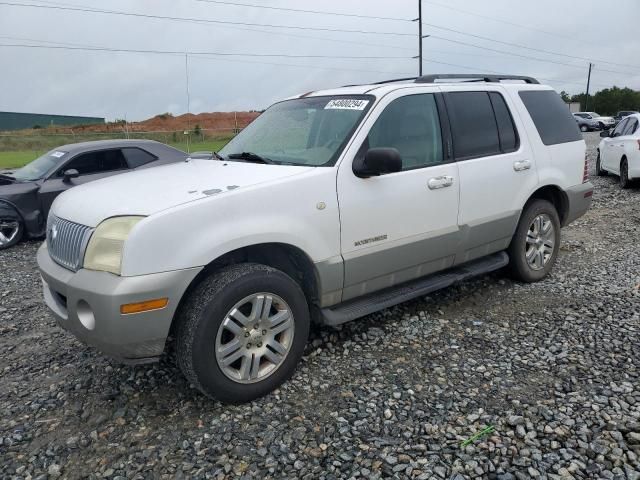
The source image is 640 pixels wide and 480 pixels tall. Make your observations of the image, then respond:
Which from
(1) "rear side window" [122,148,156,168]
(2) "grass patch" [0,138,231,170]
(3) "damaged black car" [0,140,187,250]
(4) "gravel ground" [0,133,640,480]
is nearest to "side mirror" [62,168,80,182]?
(3) "damaged black car" [0,140,187,250]

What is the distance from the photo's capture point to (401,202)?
3.78 m

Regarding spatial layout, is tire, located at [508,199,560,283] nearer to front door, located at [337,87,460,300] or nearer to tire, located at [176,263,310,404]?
front door, located at [337,87,460,300]

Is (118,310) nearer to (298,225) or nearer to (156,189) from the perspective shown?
(156,189)

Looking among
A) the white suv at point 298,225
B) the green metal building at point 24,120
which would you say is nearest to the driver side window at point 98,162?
the white suv at point 298,225

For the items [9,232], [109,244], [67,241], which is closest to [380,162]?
[109,244]

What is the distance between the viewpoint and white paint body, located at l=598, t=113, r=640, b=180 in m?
10.2

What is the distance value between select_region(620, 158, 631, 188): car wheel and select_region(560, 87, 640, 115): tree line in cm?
7506

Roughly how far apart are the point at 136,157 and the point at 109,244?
603 centimetres

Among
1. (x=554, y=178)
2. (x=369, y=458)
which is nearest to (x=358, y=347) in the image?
(x=369, y=458)

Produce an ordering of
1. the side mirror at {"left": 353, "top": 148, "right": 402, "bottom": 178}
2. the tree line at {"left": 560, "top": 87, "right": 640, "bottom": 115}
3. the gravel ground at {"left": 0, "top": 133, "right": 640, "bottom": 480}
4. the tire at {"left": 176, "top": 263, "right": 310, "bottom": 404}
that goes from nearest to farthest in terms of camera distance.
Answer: the gravel ground at {"left": 0, "top": 133, "right": 640, "bottom": 480} < the tire at {"left": 176, "top": 263, "right": 310, "bottom": 404} < the side mirror at {"left": 353, "top": 148, "right": 402, "bottom": 178} < the tree line at {"left": 560, "top": 87, "right": 640, "bottom": 115}

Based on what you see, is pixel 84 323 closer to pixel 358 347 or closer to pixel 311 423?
pixel 311 423

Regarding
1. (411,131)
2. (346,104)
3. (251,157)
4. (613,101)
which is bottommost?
(613,101)

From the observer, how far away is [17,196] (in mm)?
7598

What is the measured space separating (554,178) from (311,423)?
3.51 metres
